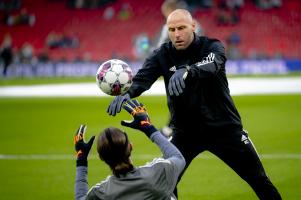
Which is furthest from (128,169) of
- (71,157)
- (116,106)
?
(71,157)

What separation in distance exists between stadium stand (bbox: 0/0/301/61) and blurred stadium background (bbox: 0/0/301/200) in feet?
0.21

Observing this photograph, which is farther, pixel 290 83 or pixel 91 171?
pixel 290 83

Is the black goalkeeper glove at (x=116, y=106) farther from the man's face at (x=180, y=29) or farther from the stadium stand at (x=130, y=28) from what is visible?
the stadium stand at (x=130, y=28)

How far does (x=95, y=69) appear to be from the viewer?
108ft

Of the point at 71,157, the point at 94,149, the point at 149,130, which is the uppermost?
the point at 149,130

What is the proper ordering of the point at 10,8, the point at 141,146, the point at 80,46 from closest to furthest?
the point at 141,146, the point at 80,46, the point at 10,8

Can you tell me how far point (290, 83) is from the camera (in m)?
24.5

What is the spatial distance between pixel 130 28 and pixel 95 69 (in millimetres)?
6433

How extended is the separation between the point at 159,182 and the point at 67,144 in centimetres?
809

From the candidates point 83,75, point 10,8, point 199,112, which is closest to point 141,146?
point 199,112

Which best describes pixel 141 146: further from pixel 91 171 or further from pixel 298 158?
pixel 298 158

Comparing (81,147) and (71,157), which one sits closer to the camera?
(81,147)

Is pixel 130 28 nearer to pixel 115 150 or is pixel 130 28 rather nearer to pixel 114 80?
pixel 114 80

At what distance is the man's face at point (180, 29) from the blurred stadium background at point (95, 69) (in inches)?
109
